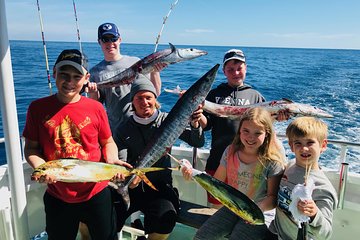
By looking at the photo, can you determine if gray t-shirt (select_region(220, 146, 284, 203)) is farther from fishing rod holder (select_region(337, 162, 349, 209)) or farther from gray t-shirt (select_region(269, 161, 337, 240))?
fishing rod holder (select_region(337, 162, 349, 209))

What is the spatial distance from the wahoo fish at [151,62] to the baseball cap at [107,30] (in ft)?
1.29

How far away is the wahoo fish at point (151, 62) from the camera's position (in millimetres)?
2877

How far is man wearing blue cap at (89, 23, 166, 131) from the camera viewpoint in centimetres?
300

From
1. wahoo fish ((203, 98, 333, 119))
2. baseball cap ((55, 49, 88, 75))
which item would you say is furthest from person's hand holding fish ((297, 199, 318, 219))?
baseball cap ((55, 49, 88, 75))

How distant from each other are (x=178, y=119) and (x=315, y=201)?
99 cm

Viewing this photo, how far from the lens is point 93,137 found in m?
2.11

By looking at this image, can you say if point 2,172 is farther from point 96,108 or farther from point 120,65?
point 120,65

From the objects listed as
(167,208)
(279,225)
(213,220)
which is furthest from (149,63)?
(279,225)

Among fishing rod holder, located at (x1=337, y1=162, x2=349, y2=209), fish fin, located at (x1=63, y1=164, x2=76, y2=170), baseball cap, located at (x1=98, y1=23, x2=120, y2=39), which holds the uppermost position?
baseball cap, located at (x1=98, y1=23, x2=120, y2=39)

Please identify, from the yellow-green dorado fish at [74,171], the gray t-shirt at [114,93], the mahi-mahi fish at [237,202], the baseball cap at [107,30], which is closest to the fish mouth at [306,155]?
the mahi-mahi fish at [237,202]

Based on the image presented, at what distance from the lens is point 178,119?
220 centimetres

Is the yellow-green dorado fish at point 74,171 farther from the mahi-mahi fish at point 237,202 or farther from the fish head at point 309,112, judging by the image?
the fish head at point 309,112

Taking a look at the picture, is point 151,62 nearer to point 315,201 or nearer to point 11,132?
point 11,132

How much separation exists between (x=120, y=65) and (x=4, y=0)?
145 cm
